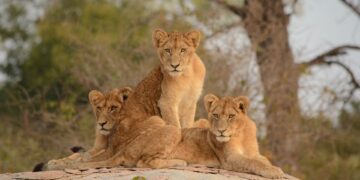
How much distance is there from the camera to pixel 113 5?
27.3m

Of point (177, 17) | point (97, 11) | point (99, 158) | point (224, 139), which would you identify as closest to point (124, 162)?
point (99, 158)

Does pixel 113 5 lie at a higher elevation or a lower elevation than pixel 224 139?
higher

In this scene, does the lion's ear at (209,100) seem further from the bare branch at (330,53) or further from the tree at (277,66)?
the bare branch at (330,53)

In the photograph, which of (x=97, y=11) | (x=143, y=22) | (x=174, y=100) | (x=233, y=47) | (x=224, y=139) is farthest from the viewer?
(x=97, y=11)

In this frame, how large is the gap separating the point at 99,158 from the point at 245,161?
1.41 m

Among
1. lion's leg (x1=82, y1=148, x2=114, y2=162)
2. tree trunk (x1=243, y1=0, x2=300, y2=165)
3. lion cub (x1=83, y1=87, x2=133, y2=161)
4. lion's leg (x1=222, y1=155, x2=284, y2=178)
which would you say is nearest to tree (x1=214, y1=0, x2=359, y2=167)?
tree trunk (x1=243, y1=0, x2=300, y2=165)

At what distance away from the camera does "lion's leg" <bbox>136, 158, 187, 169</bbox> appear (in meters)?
8.89

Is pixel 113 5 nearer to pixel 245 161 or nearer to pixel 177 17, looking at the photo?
pixel 177 17

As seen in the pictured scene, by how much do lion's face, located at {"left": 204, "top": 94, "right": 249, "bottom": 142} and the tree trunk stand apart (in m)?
7.19

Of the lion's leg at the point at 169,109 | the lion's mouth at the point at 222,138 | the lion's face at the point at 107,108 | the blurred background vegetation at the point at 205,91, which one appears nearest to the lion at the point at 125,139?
the lion's face at the point at 107,108

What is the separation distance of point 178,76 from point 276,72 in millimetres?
8698

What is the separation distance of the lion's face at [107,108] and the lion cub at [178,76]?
407 millimetres

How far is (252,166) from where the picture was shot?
348 inches

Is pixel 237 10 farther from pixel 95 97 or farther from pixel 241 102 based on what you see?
pixel 241 102
